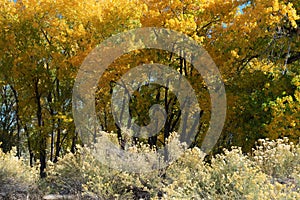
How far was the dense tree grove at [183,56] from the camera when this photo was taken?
9.84 metres

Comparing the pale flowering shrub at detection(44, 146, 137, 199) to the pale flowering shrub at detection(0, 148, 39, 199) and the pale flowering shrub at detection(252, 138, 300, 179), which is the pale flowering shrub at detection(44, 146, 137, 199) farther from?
the pale flowering shrub at detection(252, 138, 300, 179)

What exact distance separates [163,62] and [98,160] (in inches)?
214

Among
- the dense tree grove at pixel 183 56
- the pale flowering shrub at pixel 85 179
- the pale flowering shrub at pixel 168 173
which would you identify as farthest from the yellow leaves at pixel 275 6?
the pale flowering shrub at pixel 85 179

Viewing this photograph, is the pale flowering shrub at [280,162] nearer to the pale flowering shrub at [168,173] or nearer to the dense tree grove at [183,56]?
the pale flowering shrub at [168,173]

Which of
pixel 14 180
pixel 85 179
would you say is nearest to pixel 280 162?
pixel 85 179

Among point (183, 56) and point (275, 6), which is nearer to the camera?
point (275, 6)

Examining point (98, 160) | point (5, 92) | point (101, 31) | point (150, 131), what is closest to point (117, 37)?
point (101, 31)

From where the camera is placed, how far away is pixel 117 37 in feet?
36.8

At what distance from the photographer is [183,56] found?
10.8 metres

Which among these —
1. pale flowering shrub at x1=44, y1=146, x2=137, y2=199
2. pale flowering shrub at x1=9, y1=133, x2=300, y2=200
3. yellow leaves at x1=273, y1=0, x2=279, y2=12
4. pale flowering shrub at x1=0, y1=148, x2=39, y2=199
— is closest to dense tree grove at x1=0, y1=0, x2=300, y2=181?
yellow leaves at x1=273, y1=0, x2=279, y2=12

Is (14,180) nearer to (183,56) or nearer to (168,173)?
(168,173)

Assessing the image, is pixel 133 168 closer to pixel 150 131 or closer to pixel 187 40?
pixel 187 40

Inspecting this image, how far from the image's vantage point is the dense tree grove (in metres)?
9.84

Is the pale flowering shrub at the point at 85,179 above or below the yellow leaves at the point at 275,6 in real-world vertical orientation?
below
